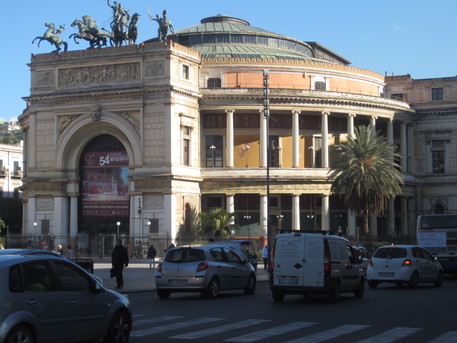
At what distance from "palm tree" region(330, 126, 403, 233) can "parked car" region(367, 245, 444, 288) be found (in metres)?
26.7

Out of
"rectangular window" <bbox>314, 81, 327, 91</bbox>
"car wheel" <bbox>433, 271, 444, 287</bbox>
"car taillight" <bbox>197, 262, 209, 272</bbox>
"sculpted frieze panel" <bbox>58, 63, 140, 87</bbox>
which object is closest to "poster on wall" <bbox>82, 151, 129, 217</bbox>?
"sculpted frieze panel" <bbox>58, 63, 140, 87</bbox>

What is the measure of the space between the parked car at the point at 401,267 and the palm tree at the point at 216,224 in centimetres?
2938

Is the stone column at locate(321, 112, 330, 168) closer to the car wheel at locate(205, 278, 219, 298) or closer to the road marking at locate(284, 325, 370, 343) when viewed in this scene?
the car wheel at locate(205, 278, 219, 298)

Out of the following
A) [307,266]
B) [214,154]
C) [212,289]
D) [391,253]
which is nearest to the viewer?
[307,266]

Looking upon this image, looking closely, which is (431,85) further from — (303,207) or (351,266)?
(351,266)

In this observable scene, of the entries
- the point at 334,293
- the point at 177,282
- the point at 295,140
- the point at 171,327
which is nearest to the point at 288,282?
the point at 334,293

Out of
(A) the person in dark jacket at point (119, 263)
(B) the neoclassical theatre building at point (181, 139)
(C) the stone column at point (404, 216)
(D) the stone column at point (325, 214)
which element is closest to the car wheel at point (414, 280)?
(A) the person in dark jacket at point (119, 263)

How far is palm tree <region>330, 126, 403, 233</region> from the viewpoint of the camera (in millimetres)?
58719

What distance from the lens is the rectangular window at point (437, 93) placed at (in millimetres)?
77188

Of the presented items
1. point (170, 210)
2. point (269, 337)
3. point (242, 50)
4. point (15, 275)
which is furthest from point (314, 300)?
point (242, 50)

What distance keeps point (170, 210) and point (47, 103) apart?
14256 mm

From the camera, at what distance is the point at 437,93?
254 feet

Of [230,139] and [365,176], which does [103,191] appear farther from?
[365,176]

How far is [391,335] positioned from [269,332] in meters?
2.45
